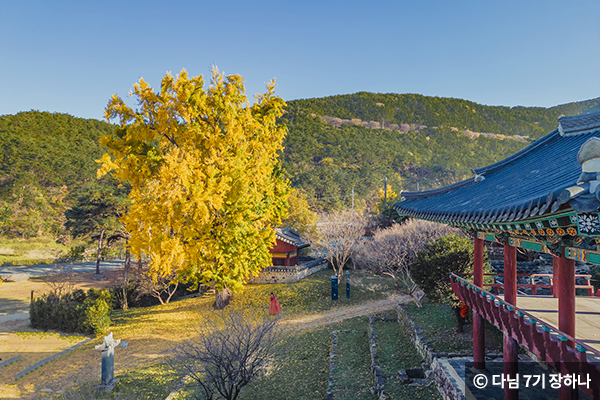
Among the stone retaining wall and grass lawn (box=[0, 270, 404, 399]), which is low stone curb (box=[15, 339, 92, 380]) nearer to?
grass lawn (box=[0, 270, 404, 399])

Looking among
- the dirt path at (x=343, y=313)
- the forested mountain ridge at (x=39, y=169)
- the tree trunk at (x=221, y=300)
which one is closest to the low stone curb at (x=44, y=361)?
the tree trunk at (x=221, y=300)

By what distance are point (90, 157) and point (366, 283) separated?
55103mm

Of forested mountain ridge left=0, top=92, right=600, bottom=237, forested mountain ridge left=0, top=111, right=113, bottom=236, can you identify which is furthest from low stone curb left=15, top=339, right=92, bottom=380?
forested mountain ridge left=0, top=111, right=113, bottom=236

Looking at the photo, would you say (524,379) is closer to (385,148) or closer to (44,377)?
(44,377)

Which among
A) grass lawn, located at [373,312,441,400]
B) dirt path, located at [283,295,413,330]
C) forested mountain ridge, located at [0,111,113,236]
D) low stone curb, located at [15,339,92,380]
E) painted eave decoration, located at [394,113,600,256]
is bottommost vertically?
low stone curb, located at [15,339,92,380]

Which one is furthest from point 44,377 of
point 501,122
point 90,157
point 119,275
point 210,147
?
point 501,122

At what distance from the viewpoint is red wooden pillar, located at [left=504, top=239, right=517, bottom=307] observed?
20.5 ft

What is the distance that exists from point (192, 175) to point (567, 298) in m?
11.9

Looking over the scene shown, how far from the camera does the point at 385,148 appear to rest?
274ft

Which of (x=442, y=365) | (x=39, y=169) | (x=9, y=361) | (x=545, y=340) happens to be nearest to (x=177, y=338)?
(x=9, y=361)

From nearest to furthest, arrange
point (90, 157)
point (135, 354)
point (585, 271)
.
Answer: point (135, 354), point (585, 271), point (90, 157)

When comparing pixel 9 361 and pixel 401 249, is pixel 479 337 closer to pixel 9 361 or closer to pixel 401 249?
pixel 401 249

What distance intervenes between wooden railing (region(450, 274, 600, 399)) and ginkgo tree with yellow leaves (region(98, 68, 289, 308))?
945cm

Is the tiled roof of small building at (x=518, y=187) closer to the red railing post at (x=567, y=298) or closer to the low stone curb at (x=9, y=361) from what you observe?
the red railing post at (x=567, y=298)
